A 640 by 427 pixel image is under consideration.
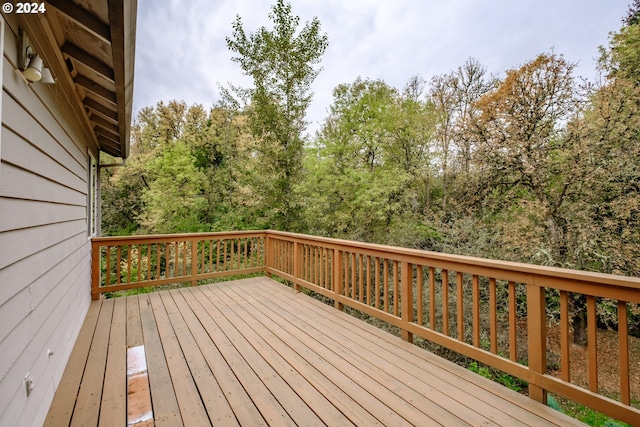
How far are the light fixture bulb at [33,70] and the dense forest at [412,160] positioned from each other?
21.4 feet

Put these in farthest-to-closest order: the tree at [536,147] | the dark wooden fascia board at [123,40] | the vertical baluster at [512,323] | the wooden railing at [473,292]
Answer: the tree at [536,147] → the vertical baluster at [512,323] → the wooden railing at [473,292] → the dark wooden fascia board at [123,40]

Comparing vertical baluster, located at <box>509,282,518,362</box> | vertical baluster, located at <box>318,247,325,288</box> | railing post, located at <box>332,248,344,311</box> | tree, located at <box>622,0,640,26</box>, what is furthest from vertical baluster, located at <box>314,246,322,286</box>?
tree, located at <box>622,0,640,26</box>

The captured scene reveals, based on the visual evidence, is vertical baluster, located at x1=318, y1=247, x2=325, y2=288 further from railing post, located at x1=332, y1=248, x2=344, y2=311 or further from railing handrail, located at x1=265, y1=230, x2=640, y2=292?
railing handrail, located at x1=265, y1=230, x2=640, y2=292

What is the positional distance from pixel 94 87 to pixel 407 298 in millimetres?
3450

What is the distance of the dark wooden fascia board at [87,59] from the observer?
6.55 feet

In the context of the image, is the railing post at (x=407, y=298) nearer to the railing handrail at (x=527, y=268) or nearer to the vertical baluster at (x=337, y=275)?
the railing handrail at (x=527, y=268)

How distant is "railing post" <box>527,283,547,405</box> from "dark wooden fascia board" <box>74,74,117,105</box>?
147 inches

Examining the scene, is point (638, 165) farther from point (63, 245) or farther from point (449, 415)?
point (63, 245)

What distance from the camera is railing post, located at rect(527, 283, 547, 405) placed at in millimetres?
1801

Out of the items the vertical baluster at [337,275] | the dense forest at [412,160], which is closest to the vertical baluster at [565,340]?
the vertical baluster at [337,275]

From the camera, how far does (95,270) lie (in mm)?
3955

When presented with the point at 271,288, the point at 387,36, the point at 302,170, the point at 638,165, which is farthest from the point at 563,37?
the point at 271,288

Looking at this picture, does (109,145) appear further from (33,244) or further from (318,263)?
(318,263)

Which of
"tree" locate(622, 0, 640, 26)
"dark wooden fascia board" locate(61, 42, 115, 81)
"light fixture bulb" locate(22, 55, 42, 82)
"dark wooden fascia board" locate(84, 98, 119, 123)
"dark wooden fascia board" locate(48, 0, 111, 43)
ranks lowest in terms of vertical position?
"light fixture bulb" locate(22, 55, 42, 82)
